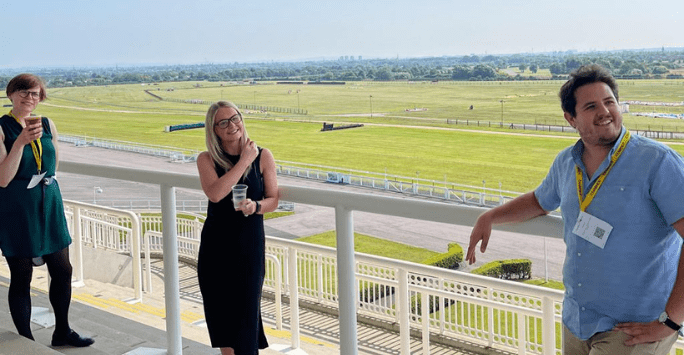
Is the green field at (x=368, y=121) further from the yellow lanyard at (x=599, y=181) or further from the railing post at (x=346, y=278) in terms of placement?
the yellow lanyard at (x=599, y=181)

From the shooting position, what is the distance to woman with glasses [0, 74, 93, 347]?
82.0 inches

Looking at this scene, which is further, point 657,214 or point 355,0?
point 355,0

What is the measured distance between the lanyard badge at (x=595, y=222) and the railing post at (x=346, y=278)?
56 centimetres

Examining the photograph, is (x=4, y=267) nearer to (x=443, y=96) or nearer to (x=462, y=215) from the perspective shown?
(x=462, y=215)

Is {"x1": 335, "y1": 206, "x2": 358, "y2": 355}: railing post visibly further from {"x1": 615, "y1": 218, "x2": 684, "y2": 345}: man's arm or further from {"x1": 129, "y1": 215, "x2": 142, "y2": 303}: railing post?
{"x1": 129, "y1": 215, "x2": 142, "y2": 303}: railing post

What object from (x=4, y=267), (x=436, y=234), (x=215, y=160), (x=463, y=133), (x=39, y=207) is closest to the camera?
(x=215, y=160)

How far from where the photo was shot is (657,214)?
1.08m

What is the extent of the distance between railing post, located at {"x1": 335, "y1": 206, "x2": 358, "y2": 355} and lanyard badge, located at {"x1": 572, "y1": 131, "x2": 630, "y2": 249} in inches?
21.9

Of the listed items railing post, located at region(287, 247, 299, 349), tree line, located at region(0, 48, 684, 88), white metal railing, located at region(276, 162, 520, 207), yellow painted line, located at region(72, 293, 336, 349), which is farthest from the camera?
white metal railing, located at region(276, 162, 520, 207)

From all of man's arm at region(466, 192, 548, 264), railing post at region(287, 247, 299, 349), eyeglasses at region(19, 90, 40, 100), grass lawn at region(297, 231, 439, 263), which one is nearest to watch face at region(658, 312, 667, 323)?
man's arm at region(466, 192, 548, 264)

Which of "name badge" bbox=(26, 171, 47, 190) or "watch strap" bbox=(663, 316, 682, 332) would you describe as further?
"name badge" bbox=(26, 171, 47, 190)

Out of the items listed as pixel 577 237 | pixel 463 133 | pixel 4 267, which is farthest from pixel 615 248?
pixel 463 133

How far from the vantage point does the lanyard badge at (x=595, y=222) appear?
3.62 ft

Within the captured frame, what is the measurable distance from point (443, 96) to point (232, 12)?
3744cm
